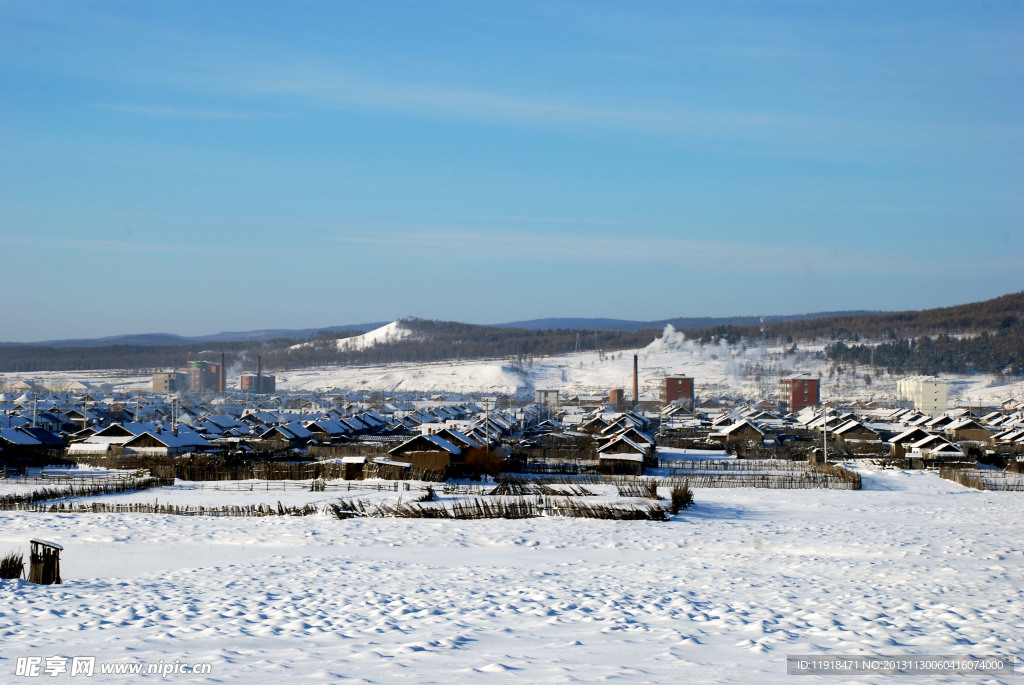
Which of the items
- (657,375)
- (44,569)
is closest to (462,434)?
(44,569)

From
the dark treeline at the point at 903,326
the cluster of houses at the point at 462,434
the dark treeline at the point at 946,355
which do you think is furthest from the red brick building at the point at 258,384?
the dark treeline at the point at 946,355

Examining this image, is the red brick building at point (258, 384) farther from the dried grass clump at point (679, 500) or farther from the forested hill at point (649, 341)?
the dried grass clump at point (679, 500)

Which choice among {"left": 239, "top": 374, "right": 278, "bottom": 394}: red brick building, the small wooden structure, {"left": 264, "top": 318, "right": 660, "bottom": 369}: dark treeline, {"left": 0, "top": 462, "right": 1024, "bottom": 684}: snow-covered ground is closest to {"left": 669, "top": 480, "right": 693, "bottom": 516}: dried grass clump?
{"left": 0, "top": 462, "right": 1024, "bottom": 684}: snow-covered ground

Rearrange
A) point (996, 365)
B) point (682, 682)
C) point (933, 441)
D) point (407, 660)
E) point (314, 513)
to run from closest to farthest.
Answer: point (682, 682) → point (407, 660) → point (314, 513) → point (933, 441) → point (996, 365)

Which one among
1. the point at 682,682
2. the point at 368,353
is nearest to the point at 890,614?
the point at 682,682

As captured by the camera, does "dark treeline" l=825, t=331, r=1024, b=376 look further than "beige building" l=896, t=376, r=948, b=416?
Yes

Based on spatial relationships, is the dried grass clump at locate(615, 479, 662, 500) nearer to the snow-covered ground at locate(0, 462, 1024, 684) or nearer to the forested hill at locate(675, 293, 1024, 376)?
the snow-covered ground at locate(0, 462, 1024, 684)

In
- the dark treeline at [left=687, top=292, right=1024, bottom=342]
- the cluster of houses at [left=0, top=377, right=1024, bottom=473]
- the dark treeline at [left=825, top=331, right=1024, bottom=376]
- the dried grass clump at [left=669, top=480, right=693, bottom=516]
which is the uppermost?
the dark treeline at [left=687, top=292, right=1024, bottom=342]

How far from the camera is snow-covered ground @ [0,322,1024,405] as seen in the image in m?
92.8

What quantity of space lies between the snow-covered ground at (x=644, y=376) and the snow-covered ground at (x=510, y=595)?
75.8 meters

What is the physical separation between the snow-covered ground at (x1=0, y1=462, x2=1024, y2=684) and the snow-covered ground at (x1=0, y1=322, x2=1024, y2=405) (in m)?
75.8

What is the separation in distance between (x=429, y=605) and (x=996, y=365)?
96.2m

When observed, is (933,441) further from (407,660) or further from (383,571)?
(407,660)

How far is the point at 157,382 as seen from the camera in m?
98.1
